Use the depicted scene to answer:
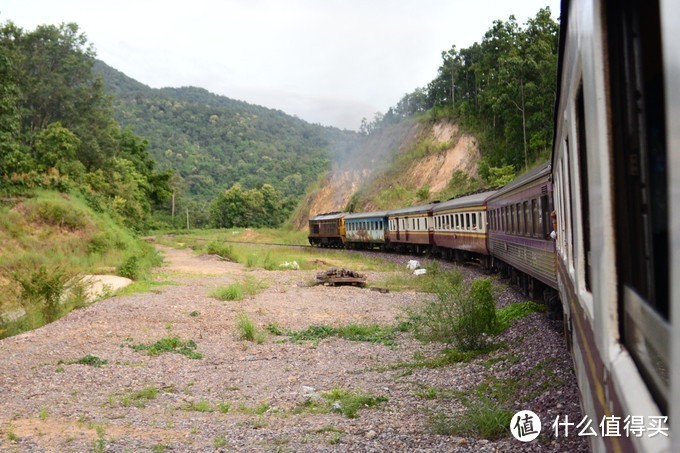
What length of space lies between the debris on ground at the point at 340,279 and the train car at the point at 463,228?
12.6 ft

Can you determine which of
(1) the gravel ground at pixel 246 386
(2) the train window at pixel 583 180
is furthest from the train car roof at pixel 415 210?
(2) the train window at pixel 583 180

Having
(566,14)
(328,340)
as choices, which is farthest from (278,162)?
(566,14)

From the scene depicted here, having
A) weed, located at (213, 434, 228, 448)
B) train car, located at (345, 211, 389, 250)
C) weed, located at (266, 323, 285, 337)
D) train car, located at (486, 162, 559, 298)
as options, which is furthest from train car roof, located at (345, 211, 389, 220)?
weed, located at (213, 434, 228, 448)

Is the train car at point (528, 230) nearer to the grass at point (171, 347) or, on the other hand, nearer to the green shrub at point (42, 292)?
the grass at point (171, 347)

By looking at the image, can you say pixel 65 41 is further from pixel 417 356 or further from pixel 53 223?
pixel 417 356

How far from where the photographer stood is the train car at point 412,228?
3055 cm

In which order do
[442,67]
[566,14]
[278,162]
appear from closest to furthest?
1. [566,14]
2. [442,67]
3. [278,162]

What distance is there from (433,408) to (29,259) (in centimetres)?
2041

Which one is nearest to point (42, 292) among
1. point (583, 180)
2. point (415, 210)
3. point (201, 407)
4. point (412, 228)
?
point (201, 407)

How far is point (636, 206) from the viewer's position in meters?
1.87

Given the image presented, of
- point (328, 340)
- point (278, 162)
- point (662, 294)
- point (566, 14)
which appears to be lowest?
point (328, 340)

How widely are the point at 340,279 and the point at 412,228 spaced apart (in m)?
11.6

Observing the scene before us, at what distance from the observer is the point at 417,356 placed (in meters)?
11.0

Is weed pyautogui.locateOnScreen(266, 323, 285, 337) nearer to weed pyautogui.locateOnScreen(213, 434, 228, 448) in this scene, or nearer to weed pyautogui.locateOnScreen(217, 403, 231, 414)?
weed pyautogui.locateOnScreen(217, 403, 231, 414)
